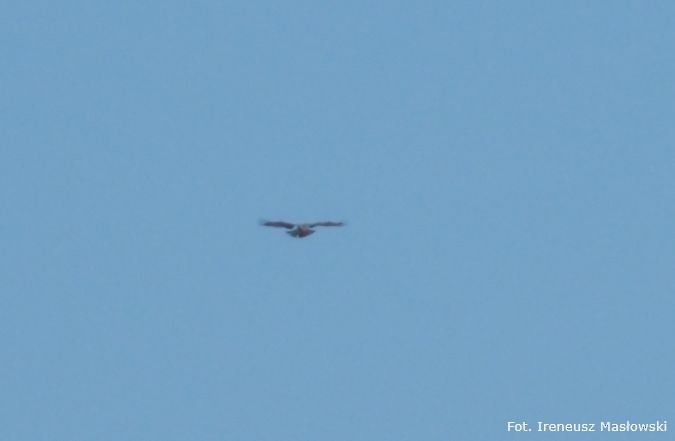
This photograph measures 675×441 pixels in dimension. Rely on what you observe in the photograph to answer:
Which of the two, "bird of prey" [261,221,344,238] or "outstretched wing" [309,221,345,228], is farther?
"bird of prey" [261,221,344,238]

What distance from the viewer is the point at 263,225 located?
15.4 meters

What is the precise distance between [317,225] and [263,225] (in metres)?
1.83

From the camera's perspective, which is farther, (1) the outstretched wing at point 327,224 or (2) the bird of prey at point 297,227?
(2) the bird of prey at point 297,227

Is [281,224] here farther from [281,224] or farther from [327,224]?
[327,224]

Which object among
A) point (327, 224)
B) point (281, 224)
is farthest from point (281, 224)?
point (327, 224)

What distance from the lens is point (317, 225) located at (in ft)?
51.9
